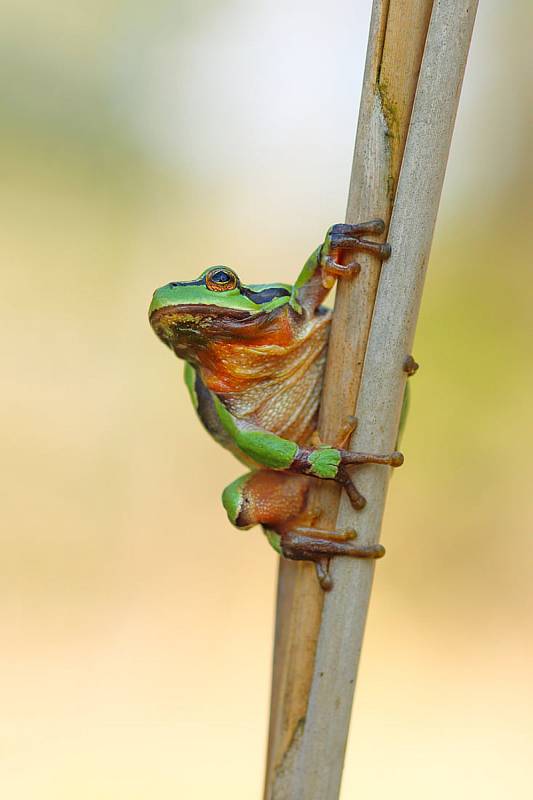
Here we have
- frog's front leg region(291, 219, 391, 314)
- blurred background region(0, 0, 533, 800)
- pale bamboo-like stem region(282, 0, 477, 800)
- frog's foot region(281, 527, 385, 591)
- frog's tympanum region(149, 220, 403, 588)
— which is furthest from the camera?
blurred background region(0, 0, 533, 800)

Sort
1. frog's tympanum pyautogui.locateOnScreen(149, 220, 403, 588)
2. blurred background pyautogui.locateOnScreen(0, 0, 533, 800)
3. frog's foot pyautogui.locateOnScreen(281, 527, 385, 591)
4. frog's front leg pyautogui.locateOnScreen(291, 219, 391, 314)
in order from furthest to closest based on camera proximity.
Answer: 1. blurred background pyautogui.locateOnScreen(0, 0, 533, 800)
2. frog's tympanum pyautogui.locateOnScreen(149, 220, 403, 588)
3. frog's foot pyautogui.locateOnScreen(281, 527, 385, 591)
4. frog's front leg pyautogui.locateOnScreen(291, 219, 391, 314)

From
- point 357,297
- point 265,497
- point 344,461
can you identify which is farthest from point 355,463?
point 265,497

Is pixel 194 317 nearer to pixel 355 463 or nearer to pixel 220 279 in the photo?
pixel 220 279

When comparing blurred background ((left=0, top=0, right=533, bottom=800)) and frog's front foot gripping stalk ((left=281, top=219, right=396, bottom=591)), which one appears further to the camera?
blurred background ((left=0, top=0, right=533, bottom=800))

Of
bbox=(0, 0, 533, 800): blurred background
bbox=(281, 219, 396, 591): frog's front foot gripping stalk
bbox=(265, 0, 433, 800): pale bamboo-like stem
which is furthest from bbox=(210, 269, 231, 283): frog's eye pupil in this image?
bbox=(0, 0, 533, 800): blurred background

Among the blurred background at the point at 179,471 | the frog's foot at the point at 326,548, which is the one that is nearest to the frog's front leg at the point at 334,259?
the frog's foot at the point at 326,548

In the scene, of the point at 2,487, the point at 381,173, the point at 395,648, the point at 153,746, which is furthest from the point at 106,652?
the point at 381,173

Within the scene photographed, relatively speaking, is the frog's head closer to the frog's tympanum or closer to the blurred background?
the frog's tympanum

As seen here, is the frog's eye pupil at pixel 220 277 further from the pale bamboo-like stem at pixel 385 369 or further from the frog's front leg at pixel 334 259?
the pale bamboo-like stem at pixel 385 369
